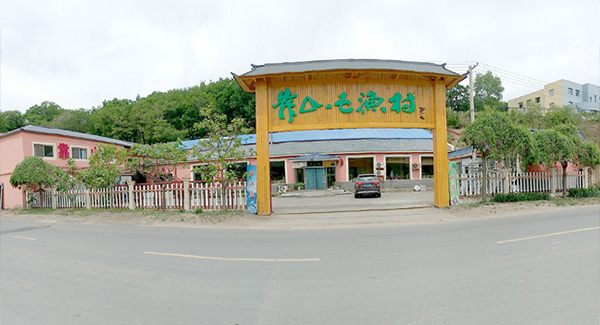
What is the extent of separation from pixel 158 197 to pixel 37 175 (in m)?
8.99

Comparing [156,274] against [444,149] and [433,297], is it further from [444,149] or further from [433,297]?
[444,149]

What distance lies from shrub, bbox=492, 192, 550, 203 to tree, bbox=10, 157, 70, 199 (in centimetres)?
2216

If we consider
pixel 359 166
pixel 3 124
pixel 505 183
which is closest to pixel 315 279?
pixel 505 183

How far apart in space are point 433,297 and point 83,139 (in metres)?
28.8

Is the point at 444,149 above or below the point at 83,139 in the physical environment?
below

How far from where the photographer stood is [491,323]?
2.97 metres

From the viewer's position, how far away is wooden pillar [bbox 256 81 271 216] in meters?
11.6

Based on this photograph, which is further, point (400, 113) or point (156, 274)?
point (400, 113)

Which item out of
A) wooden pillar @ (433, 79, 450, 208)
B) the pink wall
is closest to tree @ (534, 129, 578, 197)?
wooden pillar @ (433, 79, 450, 208)

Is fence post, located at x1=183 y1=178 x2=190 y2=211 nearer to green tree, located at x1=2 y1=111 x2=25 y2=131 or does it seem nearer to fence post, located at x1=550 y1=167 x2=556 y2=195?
fence post, located at x1=550 y1=167 x2=556 y2=195

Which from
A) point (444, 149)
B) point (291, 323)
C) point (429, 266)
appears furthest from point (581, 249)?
point (444, 149)

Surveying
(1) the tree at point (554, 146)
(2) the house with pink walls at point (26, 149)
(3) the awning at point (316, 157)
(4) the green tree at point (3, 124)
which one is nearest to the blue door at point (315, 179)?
(3) the awning at point (316, 157)

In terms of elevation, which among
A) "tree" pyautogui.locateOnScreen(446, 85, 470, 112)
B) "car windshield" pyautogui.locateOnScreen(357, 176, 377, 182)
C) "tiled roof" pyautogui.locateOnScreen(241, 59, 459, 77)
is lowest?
"car windshield" pyautogui.locateOnScreen(357, 176, 377, 182)

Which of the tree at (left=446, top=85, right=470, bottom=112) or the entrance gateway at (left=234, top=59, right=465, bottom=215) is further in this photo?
the tree at (left=446, top=85, right=470, bottom=112)
